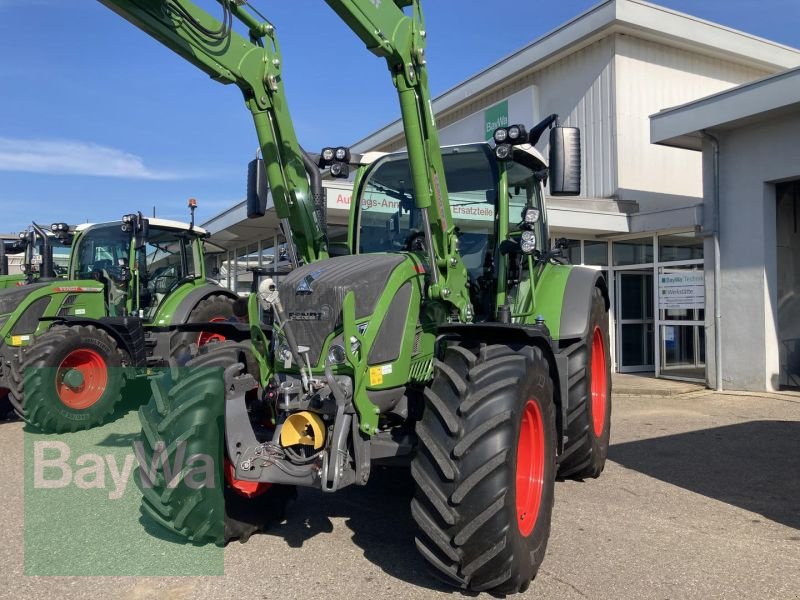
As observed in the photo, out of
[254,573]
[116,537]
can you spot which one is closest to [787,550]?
[254,573]

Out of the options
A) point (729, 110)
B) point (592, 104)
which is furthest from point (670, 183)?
point (729, 110)

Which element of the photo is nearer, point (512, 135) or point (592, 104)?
point (512, 135)

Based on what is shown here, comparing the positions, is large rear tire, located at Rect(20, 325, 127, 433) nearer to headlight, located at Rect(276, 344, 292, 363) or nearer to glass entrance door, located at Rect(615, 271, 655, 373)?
headlight, located at Rect(276, 344, 292, 363)

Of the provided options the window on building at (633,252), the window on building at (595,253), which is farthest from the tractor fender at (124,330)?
the window on building at (633,252)

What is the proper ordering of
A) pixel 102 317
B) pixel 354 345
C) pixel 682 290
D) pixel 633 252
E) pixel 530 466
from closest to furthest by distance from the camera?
pixel 354 345 → pixel 530 466 → pixel 102 317 → pixel 682 290 → pixel 633 252

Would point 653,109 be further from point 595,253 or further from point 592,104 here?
point 595,253

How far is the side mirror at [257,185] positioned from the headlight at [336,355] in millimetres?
1466

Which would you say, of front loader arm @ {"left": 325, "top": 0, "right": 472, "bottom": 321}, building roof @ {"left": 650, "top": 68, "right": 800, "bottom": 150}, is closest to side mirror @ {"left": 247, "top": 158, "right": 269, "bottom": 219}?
front loader arm @ {"left": 325, "top": 0, "right": 472, "bottom": 321}

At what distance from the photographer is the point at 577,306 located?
17.1 ft

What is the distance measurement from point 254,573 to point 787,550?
3.03 m

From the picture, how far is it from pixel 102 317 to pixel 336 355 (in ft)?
19.8

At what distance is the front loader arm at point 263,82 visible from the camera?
13.7ft

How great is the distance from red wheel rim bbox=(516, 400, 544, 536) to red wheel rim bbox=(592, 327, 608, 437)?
7.27 feet

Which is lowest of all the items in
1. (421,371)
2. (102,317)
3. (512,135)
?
(421,371)
